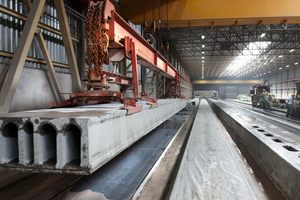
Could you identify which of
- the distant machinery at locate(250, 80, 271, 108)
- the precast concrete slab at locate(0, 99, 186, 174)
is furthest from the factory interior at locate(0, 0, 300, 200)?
the distant machinery at locate(250, 80, 271, 108)

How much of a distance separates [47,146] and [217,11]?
26.7 ft

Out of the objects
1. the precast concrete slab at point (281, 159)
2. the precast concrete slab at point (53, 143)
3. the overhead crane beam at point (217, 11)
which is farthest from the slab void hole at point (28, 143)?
the overhead crane beam at point (217, 11)

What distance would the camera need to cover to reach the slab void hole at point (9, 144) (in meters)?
1.77

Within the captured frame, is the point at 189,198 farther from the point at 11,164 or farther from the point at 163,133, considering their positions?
the point at 163,133

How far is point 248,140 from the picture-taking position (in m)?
4.51

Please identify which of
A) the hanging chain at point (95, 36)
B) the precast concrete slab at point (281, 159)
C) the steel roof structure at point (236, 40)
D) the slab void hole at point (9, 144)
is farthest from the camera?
the steel roof structure at point (236, 40)

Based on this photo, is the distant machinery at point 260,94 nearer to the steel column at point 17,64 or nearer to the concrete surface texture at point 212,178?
the concrete surface texture at point 212,178

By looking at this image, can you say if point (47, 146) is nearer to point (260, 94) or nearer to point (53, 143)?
point (53, 143)

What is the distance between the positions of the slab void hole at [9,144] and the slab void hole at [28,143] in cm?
21

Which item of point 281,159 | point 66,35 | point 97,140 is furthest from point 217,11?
point 97,140

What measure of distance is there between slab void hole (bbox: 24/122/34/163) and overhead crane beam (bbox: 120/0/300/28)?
6.79m

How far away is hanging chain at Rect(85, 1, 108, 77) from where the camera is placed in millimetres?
2807

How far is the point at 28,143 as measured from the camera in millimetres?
1781

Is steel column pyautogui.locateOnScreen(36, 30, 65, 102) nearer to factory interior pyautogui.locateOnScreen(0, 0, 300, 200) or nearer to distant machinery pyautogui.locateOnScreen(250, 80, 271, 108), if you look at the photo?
factory interior pyautogui.locateOnScreen(0, 0, 300, 200)
